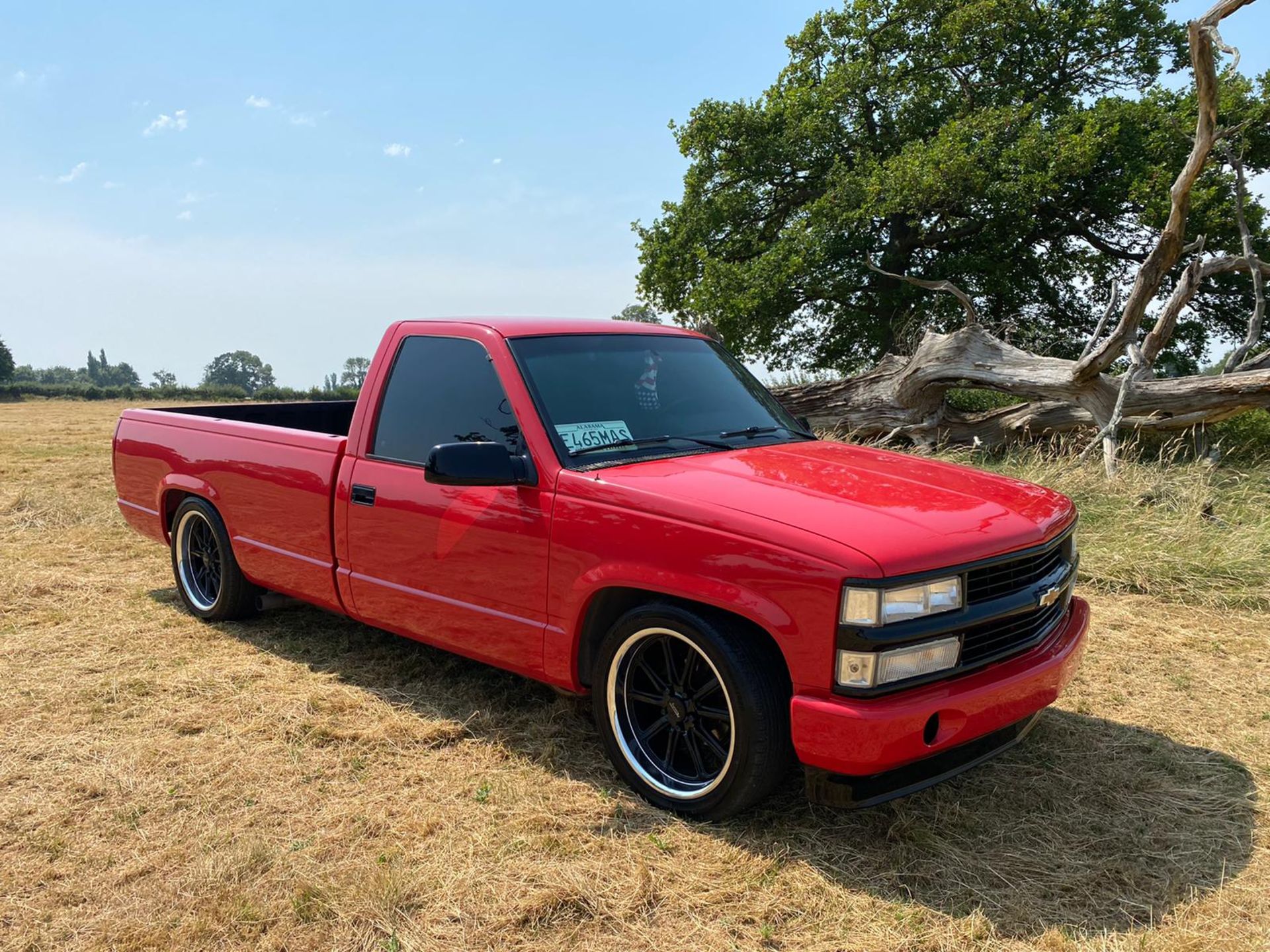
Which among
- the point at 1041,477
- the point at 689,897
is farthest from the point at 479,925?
the point at 1041,477

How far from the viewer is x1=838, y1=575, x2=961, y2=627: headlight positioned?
111 inches

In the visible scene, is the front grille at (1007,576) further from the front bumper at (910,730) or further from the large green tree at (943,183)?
the large green tree at (943,183)

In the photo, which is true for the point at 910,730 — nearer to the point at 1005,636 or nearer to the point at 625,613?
the point at 1005,636

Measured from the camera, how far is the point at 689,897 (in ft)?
9.57

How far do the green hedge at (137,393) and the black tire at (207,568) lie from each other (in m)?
28.6

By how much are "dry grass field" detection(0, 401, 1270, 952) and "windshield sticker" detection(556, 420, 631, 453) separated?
4.28 feet

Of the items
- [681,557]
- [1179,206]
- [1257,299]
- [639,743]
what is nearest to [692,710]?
[639,743]

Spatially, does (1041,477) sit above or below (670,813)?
above

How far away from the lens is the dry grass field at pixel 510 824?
281 cm

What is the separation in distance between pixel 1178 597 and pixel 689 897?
16.5ft

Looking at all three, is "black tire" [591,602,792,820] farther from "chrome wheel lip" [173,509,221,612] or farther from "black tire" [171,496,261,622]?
"chrome wheel lip" [173,509,221,612]

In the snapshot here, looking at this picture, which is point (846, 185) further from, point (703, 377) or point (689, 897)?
point (689, 897)

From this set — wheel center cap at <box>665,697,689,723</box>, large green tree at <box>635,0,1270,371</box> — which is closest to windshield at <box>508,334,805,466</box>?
wheel center cap at <box>665,697,689,723</box>

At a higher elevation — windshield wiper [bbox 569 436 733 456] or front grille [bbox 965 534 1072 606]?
windshield wiper [bbox 569 436 733 456]
